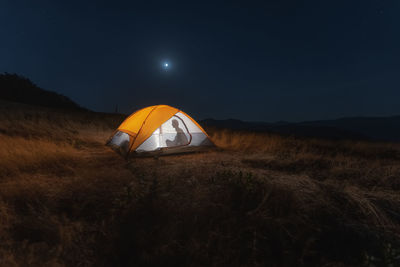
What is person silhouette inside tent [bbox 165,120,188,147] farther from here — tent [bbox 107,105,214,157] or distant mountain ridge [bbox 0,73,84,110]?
distant mountain ridge [bbox 0,73,84,110]

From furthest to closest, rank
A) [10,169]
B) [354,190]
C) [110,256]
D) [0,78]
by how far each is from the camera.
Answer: [0,78]
[10,169]
[354,190]
[110,256]

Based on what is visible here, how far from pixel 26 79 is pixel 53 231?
42440mm

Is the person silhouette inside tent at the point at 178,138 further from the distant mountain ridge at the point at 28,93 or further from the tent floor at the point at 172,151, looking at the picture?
the distant mountain ridge at the point at 28,93

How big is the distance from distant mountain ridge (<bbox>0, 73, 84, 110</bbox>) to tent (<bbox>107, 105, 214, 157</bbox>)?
1119 inches

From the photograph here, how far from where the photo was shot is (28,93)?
1088 inches

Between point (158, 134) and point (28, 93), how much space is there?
34528 mm

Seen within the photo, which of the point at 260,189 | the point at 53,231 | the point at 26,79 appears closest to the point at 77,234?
the point at 53,231

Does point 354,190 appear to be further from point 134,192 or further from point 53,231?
point 53,231

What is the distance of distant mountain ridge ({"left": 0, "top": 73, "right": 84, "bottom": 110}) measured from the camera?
83.8 ft

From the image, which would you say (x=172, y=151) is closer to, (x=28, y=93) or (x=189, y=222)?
(x=189, y=222)

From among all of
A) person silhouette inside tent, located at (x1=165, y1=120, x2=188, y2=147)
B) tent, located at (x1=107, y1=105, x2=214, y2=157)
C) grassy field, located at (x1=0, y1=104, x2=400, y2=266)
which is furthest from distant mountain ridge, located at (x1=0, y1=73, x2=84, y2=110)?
grassy field, located at (x1=0, y1=104, x2=400, y2=266)

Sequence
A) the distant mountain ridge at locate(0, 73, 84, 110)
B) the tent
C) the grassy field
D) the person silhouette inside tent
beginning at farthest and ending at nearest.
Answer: the distant mountain ridge at locate(0, 73, 84, 110) → the person silhouette inside tent → the tent → the grassy field

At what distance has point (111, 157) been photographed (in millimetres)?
4816

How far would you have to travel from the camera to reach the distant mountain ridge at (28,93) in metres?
25.5
